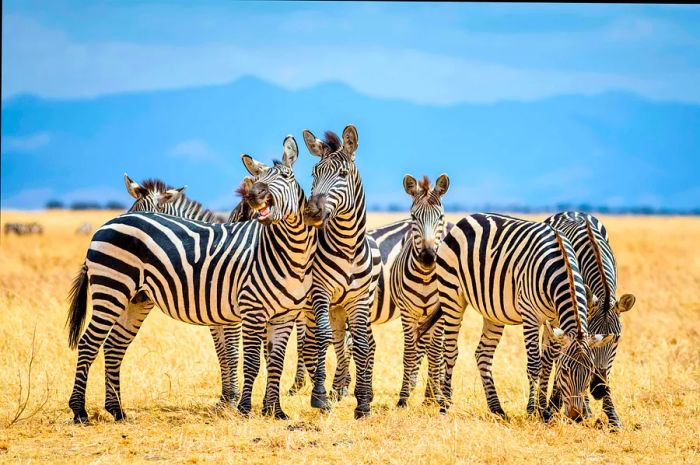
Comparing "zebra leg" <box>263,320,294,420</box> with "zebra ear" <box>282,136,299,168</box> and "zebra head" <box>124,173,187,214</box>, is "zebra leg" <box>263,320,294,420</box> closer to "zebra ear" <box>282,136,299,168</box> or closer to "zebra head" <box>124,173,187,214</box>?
"zebra ear" <box>282,136,299,168</box>

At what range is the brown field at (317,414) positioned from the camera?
7.38 meters

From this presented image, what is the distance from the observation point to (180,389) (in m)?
10.4

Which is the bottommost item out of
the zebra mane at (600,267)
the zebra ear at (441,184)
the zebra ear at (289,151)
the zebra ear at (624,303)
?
the zebra ear at (624,303)

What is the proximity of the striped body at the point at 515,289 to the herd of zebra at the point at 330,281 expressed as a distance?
1 centimetres

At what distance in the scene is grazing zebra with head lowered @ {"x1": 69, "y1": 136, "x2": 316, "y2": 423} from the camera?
874 cm

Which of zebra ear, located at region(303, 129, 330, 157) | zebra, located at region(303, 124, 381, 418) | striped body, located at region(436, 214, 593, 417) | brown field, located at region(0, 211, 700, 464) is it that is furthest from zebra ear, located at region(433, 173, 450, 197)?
brown field, located at region(0, 211, 700, 464)

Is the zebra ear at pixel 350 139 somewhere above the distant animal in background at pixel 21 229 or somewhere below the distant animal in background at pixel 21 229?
below

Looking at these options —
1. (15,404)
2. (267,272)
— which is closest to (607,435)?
(267,272)

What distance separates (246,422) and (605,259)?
377 centimetres

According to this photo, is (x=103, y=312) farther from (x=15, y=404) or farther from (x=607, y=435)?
(x=607, y=435)

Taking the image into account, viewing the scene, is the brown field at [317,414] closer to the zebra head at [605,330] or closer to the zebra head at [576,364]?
the zebra head at [576,364]

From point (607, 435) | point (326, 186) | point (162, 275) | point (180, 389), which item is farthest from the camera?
point (180, 389)

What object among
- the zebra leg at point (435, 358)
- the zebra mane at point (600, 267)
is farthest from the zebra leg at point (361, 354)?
the zebra mane at point (600, 267)

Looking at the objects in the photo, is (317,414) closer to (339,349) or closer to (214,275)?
(339,349)
